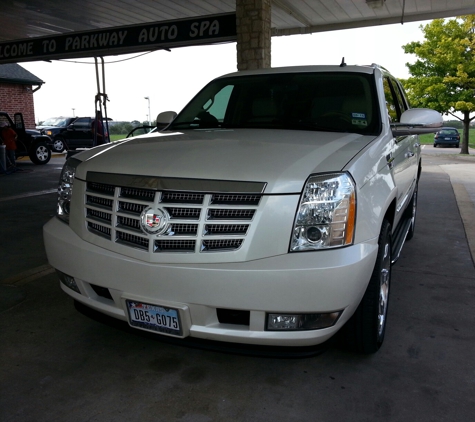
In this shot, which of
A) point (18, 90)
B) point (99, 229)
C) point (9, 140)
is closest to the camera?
point (99, 229)

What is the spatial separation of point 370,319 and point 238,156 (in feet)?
3.82

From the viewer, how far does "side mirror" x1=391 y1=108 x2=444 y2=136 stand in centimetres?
342

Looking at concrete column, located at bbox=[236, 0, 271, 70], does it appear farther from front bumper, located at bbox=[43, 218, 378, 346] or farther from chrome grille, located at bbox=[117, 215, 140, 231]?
front bumper, located at bbox=[43, 218, 378, 346]

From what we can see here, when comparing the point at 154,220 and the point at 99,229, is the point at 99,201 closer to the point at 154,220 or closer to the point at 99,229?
the point at 99,229

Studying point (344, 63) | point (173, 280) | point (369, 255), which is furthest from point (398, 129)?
point (173, 280)

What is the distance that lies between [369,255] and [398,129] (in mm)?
1471

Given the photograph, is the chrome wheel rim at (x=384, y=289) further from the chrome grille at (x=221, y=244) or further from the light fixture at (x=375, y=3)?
the light fixture at (x=375, y=3)

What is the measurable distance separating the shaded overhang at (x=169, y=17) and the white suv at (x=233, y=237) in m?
8.67

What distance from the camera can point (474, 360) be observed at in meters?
2.84

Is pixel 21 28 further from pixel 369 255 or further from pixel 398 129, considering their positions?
pixel 369 255

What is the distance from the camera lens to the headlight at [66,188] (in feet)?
9.58

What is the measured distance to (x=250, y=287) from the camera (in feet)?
7.10

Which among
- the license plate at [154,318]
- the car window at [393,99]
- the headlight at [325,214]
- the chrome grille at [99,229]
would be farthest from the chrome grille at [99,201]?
the car window at [393,99]

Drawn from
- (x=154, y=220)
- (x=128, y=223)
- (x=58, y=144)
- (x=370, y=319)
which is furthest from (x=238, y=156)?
(x=58, y=144)
